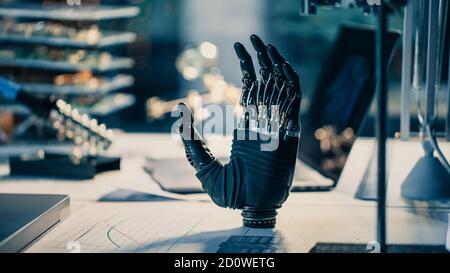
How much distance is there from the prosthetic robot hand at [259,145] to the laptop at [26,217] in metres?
0.25

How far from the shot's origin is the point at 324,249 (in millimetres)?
1078

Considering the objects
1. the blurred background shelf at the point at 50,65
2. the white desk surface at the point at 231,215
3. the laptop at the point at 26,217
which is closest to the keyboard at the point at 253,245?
the white desk surface at the point at 231,215

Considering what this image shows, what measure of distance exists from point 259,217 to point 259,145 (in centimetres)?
12

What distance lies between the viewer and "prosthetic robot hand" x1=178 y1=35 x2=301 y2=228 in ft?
3.70

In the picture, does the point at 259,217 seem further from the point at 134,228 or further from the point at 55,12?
the point at 55,12

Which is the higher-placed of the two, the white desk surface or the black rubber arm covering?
the black rubber arm covering

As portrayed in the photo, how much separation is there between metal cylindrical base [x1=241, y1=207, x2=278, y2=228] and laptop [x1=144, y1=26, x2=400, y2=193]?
33cm

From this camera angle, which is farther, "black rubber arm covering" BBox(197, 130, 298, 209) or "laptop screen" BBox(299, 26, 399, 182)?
"laptop screen" BBox(299, 26, 399, 182)

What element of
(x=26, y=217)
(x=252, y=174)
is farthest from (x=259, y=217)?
(x=26, y=217)

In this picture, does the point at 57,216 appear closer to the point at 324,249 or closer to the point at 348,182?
the point at 324,249

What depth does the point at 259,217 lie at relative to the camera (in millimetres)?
1198

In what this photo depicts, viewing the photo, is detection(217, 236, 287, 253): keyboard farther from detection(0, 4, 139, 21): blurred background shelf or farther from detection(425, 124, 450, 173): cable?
detection(0, 4, 139, 21): blurred background shelf

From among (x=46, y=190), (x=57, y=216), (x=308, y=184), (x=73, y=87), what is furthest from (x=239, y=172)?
(x=73, y=87)

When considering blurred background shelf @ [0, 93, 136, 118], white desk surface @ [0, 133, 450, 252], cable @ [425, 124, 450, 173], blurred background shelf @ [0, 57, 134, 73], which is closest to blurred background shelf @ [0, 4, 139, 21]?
blurred background shelf @ [0, 57, 134, 73]
